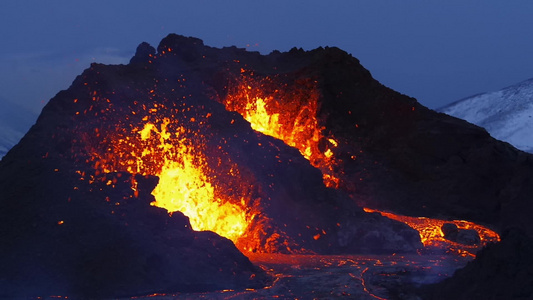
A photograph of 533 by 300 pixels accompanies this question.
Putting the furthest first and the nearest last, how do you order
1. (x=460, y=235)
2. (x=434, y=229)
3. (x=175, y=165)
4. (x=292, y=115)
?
(x=292, y=115) → (x=434, y=229) → (x=460, y=235) → (x=175, y=165)

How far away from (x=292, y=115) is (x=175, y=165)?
4330 mm

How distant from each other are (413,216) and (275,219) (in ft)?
14.8

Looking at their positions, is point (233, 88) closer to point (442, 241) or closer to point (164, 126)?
point (164, 126)

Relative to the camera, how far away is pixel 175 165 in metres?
12.1

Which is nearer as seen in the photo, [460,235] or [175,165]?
[175,165]

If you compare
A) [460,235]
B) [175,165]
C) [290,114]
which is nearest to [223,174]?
[175,165]

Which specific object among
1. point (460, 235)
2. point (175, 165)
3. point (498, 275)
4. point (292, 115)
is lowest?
point (498, 275)

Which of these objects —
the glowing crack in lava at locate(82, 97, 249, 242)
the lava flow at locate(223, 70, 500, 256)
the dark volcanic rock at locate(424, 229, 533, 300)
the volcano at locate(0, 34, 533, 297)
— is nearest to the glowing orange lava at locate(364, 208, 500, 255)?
the volcano at locate(0, 34, 533, 297)

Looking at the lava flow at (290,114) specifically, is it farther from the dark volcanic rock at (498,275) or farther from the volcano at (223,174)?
the dark volcanic rock at (498,275)

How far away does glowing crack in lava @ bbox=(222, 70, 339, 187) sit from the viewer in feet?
50.2

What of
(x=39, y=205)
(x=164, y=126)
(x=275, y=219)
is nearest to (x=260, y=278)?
(x=275, y=219)

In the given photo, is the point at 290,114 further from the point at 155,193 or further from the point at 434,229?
the point at 155,193

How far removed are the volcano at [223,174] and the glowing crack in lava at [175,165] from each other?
1.0 inches

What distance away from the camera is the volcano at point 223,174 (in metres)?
8.89
